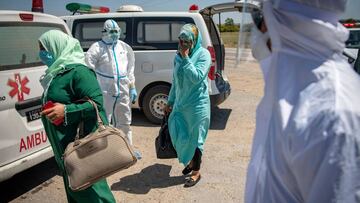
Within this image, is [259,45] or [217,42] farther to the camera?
[217,42]

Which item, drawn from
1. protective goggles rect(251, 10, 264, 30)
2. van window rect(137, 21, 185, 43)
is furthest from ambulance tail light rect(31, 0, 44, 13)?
protective goggles rect(251, 10, 264, 30)

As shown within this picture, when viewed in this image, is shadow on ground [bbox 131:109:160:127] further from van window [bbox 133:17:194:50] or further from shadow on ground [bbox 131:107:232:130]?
van window [bbox 133:17:194:50]

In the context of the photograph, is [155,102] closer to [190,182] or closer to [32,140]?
[190,182]

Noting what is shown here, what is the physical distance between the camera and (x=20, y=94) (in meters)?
3.59

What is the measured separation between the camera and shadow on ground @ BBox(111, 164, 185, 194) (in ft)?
13.2

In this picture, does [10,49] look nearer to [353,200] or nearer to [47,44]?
[47,44]

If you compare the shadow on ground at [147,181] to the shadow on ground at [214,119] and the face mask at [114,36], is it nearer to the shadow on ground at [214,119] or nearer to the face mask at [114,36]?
the face mask at [114,36]

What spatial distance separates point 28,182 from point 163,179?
5.16ft

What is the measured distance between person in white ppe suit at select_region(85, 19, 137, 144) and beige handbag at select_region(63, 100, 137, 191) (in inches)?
→ 90.7

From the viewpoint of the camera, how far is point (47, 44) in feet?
9.23

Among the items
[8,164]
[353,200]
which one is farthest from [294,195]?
[8,164]

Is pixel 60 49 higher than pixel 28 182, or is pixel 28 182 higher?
pixel 60 49

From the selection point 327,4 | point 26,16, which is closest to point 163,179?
point 26,16

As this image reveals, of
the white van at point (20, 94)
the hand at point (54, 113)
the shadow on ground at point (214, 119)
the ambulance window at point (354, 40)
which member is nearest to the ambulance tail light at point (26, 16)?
the white van at point (20, 94)
